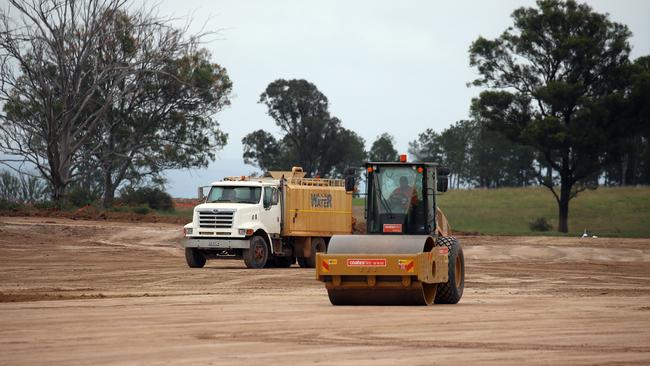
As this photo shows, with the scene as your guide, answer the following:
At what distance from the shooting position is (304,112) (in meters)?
102

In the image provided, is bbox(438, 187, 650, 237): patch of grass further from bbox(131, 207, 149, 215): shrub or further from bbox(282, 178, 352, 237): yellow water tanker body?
bbox(282, 178, 352, 237): yellow water tanker body

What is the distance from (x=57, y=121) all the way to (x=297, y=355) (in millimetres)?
49632

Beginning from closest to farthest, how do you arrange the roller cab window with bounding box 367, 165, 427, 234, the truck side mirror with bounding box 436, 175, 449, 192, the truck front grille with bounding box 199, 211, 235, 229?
the truck side mirror with bounding box 436, 175, 449, 192, the roller cab window with bounding box 367, 165, 427, 234, the truck front grille with bounding box 199, 211, 235, 229

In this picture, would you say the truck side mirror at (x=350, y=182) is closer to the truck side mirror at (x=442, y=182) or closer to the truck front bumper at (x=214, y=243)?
the truck side mirror at (x=442, y=182)

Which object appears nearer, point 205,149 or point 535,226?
point 535,226

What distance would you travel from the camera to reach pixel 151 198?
2921 inches

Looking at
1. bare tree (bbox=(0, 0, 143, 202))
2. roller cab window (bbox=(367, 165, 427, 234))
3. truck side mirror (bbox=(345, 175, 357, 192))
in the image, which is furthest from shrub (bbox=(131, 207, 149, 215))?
truck side mirror (bbox=(345, 175, 357, 192))

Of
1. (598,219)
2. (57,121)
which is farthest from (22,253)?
(598,219)

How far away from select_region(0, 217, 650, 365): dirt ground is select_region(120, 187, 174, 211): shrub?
114ft

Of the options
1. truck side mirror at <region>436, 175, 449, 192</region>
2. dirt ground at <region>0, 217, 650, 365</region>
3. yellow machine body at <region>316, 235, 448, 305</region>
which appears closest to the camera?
dirt ground at <region>0, 217, 650, 365</region>

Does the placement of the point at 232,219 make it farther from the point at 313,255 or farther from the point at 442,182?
the point at 442,182

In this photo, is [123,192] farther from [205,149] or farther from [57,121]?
[57,121]

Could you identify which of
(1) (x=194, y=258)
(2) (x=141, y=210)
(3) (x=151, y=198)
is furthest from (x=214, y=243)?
(3) (x=151, y=198)

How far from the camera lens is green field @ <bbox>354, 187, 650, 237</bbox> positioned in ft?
230
